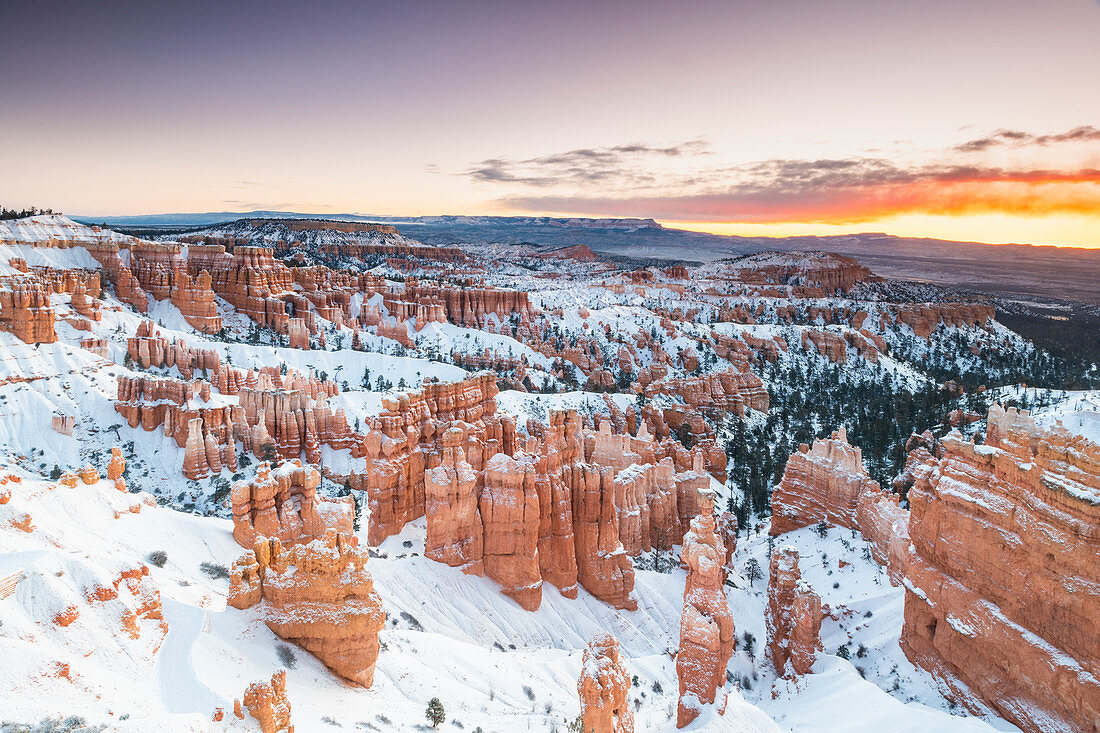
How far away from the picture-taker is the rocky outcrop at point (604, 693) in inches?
411

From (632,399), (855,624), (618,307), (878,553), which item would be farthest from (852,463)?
(618,307)

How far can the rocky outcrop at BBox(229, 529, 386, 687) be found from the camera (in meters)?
11.0

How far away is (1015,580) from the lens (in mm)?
13492

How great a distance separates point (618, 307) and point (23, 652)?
11324 centimetres

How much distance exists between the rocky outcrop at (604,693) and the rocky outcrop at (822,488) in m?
23.7

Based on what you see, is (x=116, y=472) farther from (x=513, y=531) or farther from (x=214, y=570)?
(x=513, y=531)

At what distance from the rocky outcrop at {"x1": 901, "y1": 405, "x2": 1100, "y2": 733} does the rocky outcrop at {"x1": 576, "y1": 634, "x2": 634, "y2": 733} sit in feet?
30.1

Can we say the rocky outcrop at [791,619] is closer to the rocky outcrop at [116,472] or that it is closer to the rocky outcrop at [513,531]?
the rocky outcrop at [513,531]

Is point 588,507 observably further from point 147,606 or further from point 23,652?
point 23,652

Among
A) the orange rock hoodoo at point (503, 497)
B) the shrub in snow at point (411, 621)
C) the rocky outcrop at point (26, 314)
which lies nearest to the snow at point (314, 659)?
the shrub in snow at point (411, 621)

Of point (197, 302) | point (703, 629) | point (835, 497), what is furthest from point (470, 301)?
point (703, 629)

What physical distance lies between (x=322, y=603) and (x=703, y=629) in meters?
8.05

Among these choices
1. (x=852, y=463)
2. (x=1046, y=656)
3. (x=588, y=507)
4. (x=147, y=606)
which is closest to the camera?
(x=147, y=606)

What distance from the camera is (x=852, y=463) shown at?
3162cm
